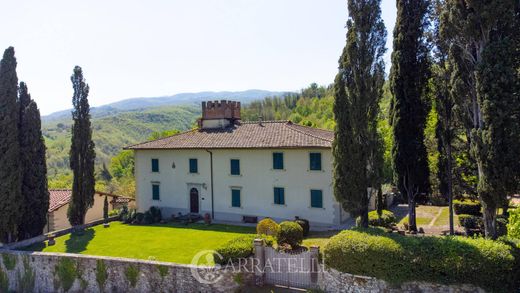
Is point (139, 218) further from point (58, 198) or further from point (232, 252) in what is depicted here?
point (232, 252)

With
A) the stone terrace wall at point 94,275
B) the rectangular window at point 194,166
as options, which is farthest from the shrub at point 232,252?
the rectangular window at point 194,166

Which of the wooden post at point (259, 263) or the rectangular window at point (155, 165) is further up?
the rectangular window at point (155, 165)

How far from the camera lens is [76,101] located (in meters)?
26.5

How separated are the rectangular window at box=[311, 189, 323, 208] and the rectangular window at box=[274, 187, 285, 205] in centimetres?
202

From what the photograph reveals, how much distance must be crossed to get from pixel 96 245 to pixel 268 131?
13.2 m

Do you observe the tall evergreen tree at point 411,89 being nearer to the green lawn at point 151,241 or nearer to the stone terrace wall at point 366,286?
the stone terrace wall at point 366,286

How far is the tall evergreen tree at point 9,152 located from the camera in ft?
67.8

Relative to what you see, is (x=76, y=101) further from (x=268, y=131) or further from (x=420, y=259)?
(x=420, y=259)

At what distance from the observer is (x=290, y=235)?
1449 centimetres

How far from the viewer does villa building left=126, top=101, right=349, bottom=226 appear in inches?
918

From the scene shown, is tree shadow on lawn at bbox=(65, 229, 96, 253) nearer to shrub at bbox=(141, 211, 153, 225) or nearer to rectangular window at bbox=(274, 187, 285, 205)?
shrub at bbox=(141, 211, 153, 225)

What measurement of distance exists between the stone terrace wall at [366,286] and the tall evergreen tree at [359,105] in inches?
121

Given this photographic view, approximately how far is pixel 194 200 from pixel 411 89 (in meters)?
16.7

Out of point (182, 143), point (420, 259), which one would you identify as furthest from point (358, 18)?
point (182, 143)
